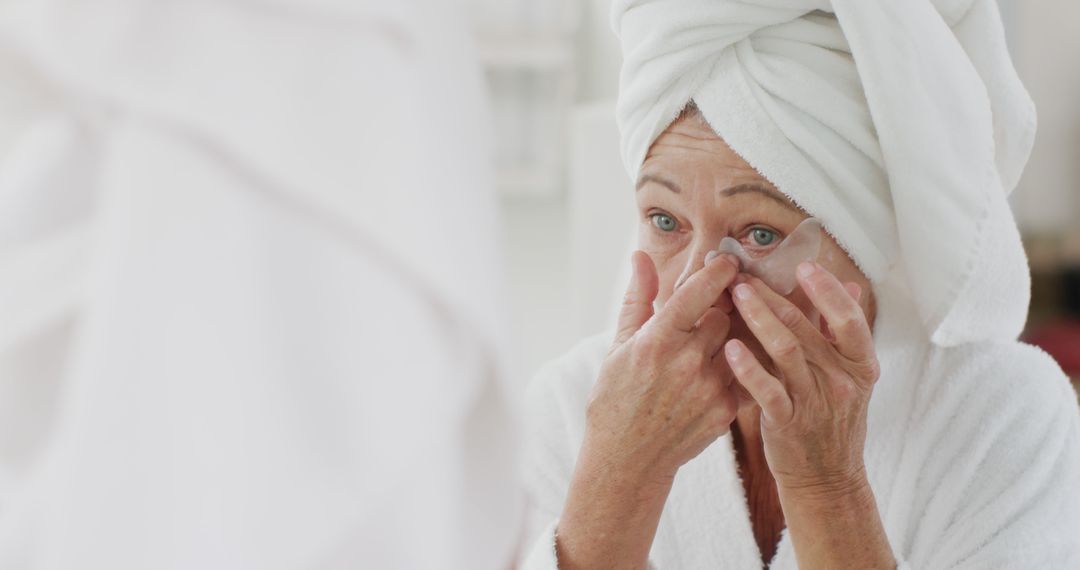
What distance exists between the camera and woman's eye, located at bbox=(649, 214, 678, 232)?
1.00m

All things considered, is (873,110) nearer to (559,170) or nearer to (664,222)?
(664,222)

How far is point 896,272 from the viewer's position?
1.05 m

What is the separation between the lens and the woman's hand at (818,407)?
0.89 m

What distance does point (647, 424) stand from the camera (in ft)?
3.02

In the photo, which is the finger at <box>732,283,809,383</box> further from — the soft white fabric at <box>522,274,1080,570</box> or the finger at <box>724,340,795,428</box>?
the soft white fabric at <box>522,274,1080,570</box>

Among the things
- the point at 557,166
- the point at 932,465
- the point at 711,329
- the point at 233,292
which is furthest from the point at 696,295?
the point at 557,166

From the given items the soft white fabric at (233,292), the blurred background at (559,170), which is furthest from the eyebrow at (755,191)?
the soft white fabric at (233,292)

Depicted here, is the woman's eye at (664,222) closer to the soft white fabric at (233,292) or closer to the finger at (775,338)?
the finger at (775,338)

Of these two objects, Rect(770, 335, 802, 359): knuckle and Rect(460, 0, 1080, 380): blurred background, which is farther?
Rect(460, 0, 1080, 380): blurred background

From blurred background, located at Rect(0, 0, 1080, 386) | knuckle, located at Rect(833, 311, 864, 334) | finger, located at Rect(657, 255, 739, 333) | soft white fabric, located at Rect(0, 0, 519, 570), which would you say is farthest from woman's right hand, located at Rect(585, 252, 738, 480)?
soft white fabric, located at Rect(0, 0, 519, 570)

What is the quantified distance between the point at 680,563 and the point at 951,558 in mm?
269

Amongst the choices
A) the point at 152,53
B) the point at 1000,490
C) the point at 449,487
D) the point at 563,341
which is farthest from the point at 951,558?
the point at 563,341

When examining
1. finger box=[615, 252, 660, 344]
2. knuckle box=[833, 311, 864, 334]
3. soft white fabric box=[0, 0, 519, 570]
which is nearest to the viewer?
soft white fabric box=[0, 0, 519, 570]

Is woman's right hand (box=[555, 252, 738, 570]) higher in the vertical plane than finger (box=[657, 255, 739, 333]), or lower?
lower
